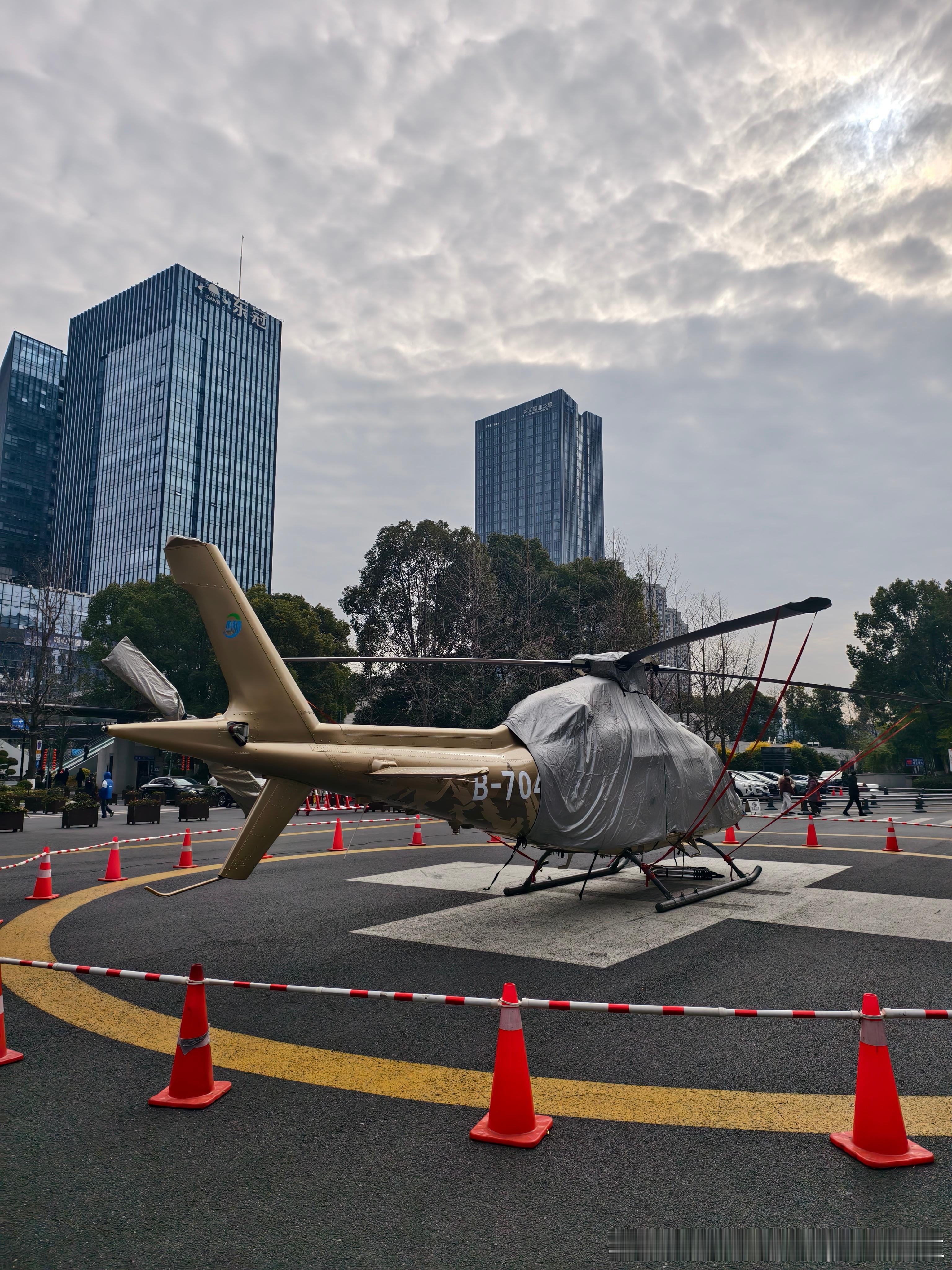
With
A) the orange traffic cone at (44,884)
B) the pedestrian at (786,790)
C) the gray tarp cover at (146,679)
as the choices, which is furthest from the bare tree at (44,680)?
the pedestrian at (786,790)

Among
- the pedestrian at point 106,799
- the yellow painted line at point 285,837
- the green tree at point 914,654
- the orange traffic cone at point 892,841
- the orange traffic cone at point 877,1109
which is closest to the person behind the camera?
the orange traffic cone at point 877,1109

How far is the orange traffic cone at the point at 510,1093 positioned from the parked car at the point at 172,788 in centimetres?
3466

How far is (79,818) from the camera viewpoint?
2498 cm

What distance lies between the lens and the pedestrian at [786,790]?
102 ft

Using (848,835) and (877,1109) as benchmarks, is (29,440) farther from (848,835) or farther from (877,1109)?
(877,1109)

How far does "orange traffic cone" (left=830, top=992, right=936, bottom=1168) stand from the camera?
4.11 m

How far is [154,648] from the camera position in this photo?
4956 centimetres

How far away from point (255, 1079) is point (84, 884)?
385 inches

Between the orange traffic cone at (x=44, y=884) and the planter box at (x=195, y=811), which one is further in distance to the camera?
the planter box at (x=195, y=811)

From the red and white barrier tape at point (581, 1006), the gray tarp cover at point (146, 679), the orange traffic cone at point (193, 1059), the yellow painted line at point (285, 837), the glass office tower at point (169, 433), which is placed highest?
the glass office tower at point (169, 433)

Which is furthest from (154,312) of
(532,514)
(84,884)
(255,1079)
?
(255,1079)

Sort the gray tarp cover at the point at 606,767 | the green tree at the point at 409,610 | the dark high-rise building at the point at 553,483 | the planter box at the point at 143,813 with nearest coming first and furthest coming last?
the gray tarp cover at the point at 606,767, the planter box at the point at 143,813, the green tree at the point at 409,610, the dark high-rise building at the point at 553,483

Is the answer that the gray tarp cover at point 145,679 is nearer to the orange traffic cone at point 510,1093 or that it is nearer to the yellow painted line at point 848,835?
the orange traffic cone at point 510,1093

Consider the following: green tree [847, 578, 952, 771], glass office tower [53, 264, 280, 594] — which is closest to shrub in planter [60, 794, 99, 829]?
green tree [847, 578, 952, 771]
